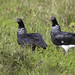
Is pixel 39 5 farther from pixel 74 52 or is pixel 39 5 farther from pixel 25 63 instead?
pixel 25 63

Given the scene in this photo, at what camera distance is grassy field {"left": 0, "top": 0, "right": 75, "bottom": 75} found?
412 centimetres

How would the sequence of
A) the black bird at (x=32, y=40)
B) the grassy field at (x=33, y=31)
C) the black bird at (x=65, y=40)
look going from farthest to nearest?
the black bird at (x=65, y=40), the black bird at (x=32, y=40), the grassy field at (x=33, y=31)

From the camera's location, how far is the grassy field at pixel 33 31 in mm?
4125

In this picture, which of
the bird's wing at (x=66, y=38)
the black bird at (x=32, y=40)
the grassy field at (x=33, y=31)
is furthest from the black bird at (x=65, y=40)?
the black bird at (x=32, y=40)

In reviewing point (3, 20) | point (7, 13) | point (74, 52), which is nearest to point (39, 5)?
point (7, 13)

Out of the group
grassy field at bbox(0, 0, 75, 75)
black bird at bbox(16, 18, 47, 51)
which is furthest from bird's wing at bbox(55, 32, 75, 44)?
black bird at bbox(16, 18, 47, 51)

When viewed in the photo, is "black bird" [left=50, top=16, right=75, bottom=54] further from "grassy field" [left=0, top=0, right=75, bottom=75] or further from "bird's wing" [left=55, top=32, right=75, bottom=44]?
"grassy field" [left=0, top=0, right=75, bottom=75]

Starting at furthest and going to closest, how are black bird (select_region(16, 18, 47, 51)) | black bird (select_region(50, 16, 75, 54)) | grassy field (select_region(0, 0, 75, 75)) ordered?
black bird (select_region(50, 16, 75, 54)), black bird (select_region(16, 18, 47, 51)), grassy field (select_region(0, 0, 75, 75))

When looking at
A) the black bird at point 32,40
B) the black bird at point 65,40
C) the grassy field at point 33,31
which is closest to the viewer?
the grassy field at point 33,31

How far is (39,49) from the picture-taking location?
531cm

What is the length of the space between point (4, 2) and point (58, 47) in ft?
16.3

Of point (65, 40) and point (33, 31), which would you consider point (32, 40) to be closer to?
point (65, 40)

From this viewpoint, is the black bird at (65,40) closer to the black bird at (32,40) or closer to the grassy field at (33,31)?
the grassy field at (33,31)

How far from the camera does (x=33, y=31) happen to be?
6883 mm
